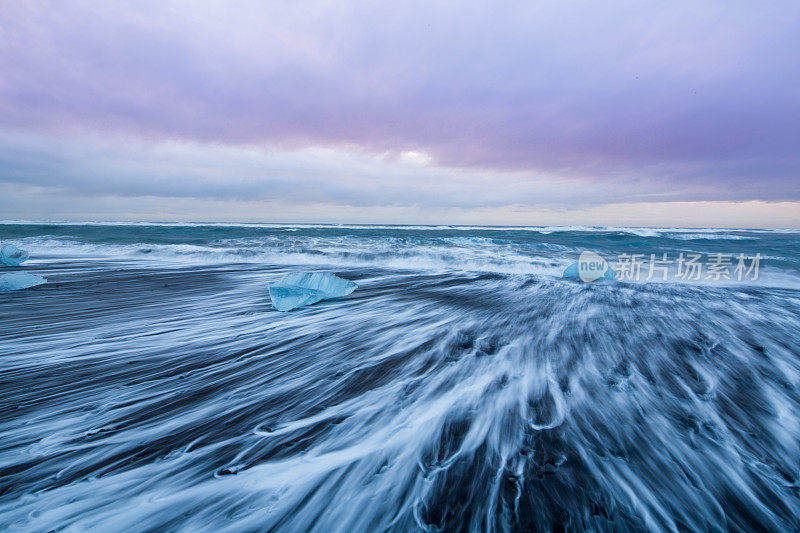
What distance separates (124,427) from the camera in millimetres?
1817

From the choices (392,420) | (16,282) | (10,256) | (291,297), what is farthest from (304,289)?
(10,256)

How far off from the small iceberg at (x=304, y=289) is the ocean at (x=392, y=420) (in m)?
0.26

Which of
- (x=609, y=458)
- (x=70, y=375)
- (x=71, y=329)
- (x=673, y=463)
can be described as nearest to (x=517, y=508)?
(x=609, y=458)

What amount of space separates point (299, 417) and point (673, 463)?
2.04 meters

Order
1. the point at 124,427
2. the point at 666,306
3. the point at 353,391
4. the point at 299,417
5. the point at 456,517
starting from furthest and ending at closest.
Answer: the point at 666,306, the point at 353,391, the point at 299,417, the point at 124,427, the point at 456,517

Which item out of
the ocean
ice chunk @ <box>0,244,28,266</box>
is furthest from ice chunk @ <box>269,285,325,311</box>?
ice chunk @ <box>0,244,28,266</box>

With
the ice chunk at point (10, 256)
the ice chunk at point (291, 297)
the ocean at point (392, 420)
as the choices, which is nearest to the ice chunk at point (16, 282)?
the ocean at point (392, 420)

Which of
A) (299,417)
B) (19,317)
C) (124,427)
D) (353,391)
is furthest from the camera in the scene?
(19,317)

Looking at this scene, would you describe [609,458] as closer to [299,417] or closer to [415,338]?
[299,417]

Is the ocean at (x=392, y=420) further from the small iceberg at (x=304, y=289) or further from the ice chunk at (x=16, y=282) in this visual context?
the ice chunk at (x=16, y=282)

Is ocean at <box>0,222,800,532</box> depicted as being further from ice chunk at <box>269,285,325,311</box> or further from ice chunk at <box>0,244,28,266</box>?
ice chunk at <box>0,244,28,266</box>

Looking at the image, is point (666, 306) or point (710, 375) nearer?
point (710, 375)

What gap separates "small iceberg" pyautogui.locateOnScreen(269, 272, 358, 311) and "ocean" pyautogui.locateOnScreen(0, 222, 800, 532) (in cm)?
26

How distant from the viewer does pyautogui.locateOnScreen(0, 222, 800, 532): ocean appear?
4.39ft
